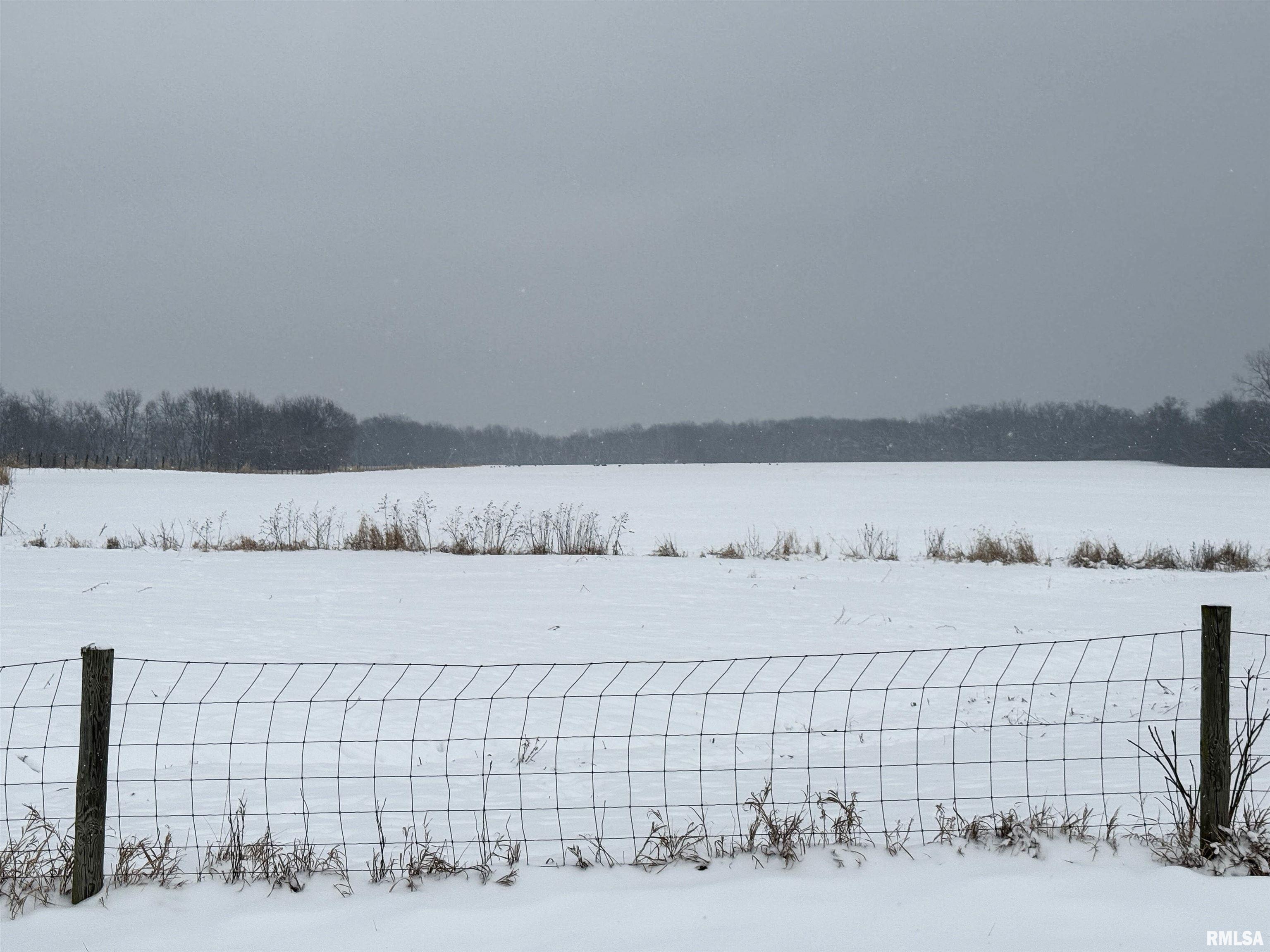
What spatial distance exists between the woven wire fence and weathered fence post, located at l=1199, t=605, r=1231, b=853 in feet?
1.51

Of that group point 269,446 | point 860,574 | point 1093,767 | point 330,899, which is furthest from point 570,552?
point 269,446

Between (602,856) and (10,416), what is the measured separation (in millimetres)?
103042

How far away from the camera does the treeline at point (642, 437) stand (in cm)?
8656

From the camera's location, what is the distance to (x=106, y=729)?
3.59 meters

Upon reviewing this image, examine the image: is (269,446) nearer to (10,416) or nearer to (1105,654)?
(10,416)

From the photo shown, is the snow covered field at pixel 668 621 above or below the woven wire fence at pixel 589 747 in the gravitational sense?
above

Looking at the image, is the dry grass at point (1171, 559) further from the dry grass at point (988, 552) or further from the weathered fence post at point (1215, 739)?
the weathered fence post at point (1215, 739)

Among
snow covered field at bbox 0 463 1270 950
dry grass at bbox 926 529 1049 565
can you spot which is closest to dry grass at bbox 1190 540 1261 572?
snow covered field at bbox 0 463 1270 950

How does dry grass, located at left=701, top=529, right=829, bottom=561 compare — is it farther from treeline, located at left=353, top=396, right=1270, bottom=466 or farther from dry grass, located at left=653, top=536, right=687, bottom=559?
treeline, located at left=353, top=396, right=1270, bottom=466

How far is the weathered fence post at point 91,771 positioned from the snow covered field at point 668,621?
166 millimetres

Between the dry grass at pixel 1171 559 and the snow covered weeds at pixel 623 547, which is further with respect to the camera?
the snow covered weeds at pixel 623 547

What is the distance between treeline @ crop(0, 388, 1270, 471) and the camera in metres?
86.6

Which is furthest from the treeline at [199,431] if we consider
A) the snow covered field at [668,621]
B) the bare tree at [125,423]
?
the snow covered field at [668,621]

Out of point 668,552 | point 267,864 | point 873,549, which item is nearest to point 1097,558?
point 873,549
